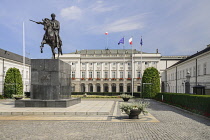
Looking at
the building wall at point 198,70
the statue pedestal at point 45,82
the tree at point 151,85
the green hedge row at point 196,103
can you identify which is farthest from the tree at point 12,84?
the green hedge row at point 196,103

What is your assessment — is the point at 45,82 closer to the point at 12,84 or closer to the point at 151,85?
the point at 12,84

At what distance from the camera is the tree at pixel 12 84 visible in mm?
42000

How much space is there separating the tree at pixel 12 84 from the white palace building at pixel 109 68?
37745 mm

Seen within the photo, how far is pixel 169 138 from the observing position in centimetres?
838

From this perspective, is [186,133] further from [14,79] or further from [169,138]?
[14,79]

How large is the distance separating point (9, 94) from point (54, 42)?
87.2ft

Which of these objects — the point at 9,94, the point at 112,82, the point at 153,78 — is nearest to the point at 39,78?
the point at 9,94

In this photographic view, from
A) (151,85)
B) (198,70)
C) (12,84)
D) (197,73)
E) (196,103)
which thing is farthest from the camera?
(151,85)

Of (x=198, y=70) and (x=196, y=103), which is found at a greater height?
(x=198, y=70)

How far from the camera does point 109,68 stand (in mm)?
82312

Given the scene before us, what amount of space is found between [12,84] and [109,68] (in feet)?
146

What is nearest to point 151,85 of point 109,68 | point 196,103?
point 196,103

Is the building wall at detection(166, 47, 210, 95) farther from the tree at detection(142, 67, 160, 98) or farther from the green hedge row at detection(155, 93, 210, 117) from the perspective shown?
the green hedge row at detection(155, 93, 210, 117)

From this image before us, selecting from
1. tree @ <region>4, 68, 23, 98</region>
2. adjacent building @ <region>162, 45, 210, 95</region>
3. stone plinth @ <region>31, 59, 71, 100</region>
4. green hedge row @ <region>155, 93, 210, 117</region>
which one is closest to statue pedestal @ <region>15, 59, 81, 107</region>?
stone plinth @ <region>31, 59, 71, 100</region>
